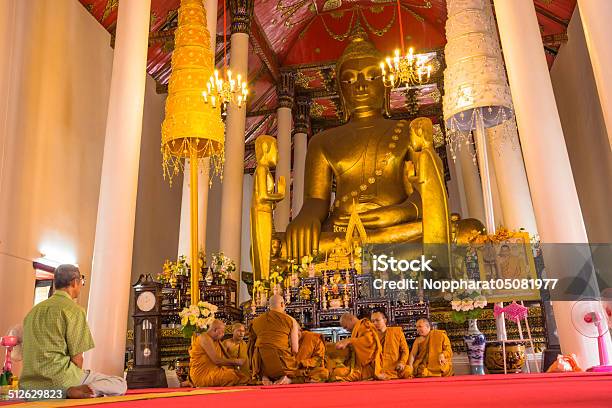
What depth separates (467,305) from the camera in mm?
5297

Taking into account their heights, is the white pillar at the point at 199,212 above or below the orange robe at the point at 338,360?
above

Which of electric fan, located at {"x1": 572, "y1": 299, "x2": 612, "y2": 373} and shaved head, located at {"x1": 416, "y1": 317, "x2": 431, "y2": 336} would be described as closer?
electric fan, located at {"x1": 572, "y1": 299, "x2": 612, "y2": 373}

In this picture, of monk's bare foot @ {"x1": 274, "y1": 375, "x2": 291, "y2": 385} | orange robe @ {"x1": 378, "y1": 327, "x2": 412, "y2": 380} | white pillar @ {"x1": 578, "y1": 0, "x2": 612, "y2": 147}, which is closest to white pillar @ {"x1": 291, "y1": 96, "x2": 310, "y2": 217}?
orange robe @ {"x1": 378, "y1": 327, "x2": 412, "y2": 380}

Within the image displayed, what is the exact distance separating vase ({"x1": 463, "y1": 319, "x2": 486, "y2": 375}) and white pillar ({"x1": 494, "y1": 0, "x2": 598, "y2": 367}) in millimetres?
920

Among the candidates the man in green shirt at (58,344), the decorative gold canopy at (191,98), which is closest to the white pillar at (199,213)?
the decorative gold canopy at (191,98)

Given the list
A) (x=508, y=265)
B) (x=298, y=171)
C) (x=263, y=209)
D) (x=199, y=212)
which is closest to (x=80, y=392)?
(x=508, y=265)

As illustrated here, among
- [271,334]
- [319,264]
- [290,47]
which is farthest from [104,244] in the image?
[290,47]

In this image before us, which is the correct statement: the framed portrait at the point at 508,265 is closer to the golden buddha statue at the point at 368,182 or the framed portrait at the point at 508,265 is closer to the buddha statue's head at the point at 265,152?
the golden buddha statue at the point at 368,182

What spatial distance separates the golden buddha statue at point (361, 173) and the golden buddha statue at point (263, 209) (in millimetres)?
310

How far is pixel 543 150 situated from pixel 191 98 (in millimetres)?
3372

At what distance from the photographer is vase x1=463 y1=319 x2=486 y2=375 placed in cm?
511

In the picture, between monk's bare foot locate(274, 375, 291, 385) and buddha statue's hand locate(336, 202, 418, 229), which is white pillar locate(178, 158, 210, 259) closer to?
buddha statue's hand locate(336, 202, 418, 229)

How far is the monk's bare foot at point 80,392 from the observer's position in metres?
3.06

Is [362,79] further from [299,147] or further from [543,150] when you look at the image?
[299,147]
